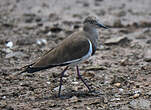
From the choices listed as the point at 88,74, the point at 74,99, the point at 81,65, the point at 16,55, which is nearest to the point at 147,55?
the point at 81,65

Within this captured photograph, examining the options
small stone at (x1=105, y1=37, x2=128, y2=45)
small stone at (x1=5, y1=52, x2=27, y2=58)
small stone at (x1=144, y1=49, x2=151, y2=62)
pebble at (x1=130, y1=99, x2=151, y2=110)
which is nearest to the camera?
pebble at (x1=130, y1=99, x2=151, y2=110)

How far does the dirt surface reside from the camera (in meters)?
6.02

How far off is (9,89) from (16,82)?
39 centimetres

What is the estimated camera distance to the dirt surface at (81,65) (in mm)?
6020

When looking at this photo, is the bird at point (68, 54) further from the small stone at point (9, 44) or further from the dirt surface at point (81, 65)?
the small stone at point (9, 44)

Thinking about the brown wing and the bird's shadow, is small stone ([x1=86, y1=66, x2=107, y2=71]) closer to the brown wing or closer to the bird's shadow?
the bird's shadow

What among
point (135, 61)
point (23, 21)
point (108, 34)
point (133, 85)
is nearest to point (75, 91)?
point (133, 85)

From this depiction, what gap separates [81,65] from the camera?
807cm

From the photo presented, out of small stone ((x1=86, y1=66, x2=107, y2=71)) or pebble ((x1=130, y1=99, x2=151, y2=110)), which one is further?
small stone ((x1=86, y1=66, x2=107, y2=71))

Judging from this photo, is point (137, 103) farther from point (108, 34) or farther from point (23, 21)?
point (23, 21)

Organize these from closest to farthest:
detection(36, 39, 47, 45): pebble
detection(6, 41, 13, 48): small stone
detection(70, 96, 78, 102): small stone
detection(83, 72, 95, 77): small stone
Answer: detection(70, 96, 78, 102): small stone < detection(83, 72, 95, 77): small stone < detection(6, 41, 13, 48): small stone < detection(36, 39, 47, 45): pebble

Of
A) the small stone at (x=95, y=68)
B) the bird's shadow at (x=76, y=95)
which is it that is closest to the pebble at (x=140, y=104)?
the bird's shadow at (x=76, y=95)

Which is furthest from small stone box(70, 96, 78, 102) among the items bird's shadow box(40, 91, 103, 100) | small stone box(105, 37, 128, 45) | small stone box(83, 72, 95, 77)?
small stone box(105, 37, 128, 45)

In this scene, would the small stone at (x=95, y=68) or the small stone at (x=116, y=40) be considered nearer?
the small stone at (x=95, y=68)
